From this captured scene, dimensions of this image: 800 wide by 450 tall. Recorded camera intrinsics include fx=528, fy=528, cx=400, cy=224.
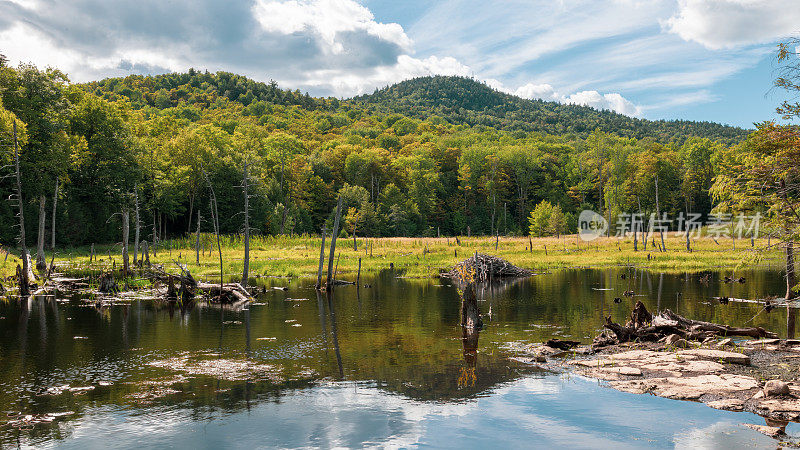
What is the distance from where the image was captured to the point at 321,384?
1499cm

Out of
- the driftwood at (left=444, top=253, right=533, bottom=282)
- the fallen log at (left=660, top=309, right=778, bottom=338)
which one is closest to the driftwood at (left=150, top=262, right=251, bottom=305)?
the driftwood at (left=444, top=253, right=533, bottom=282)

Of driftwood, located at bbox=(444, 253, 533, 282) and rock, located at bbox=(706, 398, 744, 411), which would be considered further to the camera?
driftwood, located at bbox=(444, 253, 533, 282)

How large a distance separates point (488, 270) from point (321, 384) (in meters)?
33.9

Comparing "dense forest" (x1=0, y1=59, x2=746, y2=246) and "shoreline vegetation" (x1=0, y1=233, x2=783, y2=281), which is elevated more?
"dense forest" (x1=0, y1=59, x2=746, y2=246)

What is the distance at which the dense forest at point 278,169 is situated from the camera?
4641cm

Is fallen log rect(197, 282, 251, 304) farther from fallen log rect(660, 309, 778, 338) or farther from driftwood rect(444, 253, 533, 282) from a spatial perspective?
fallen log rect(660, 309, 778, 338)

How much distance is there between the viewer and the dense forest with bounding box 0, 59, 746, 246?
46.4 meters

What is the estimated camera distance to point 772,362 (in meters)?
16.0

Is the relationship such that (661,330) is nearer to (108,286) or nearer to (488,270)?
(488,270)

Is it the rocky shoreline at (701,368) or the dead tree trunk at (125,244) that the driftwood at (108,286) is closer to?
the dead tree trunk at (125,244)

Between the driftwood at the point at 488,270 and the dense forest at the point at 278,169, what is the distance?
1948 centimetres

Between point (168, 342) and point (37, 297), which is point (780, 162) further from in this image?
point (37, 297)

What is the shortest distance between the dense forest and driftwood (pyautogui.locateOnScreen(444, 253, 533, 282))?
767 inches

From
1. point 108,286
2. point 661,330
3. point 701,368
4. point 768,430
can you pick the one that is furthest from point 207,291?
point 768,430
